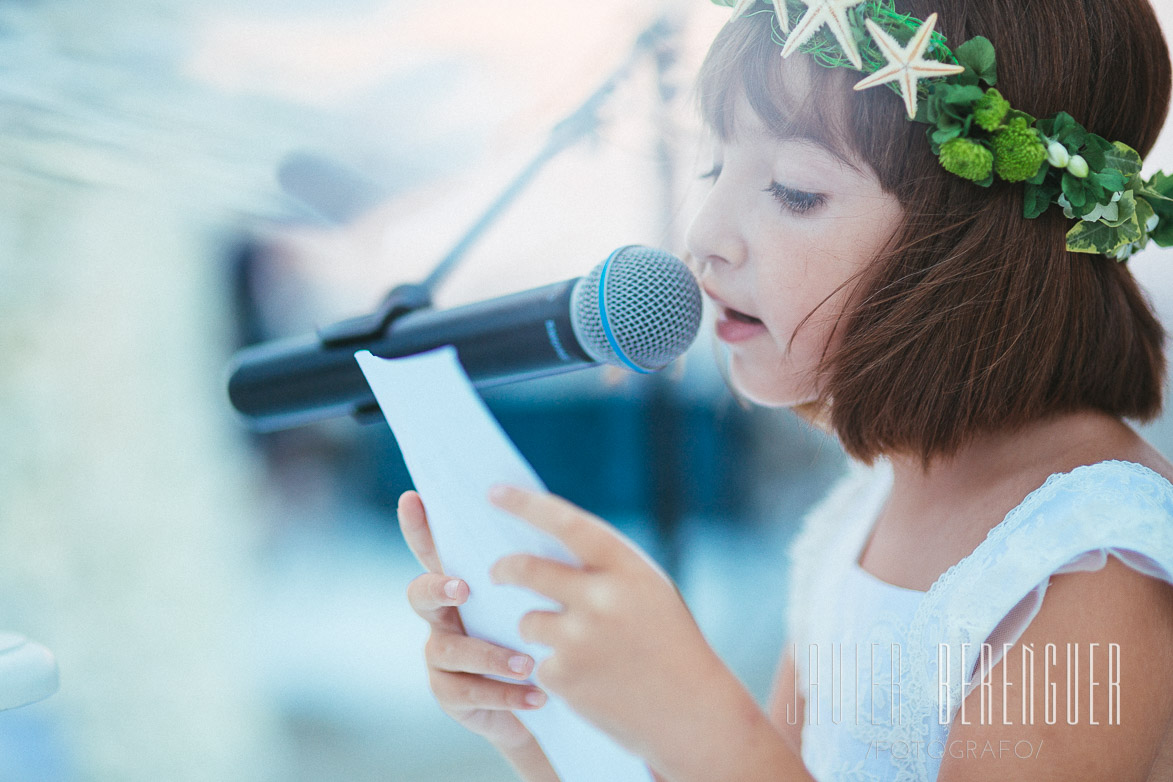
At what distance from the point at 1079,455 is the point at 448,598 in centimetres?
53

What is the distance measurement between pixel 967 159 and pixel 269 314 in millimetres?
1196

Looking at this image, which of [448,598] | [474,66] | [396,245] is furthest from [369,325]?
[474,66]

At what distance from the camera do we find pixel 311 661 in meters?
1.59

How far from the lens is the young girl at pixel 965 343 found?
0.58m

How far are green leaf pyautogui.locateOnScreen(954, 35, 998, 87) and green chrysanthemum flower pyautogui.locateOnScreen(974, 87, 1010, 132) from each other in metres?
0.01

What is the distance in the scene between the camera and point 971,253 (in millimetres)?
672

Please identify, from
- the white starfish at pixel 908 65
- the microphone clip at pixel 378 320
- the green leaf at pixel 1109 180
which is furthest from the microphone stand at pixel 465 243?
the green leaf at pixel 1109 180

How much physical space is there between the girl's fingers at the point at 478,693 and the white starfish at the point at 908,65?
537 millimetres

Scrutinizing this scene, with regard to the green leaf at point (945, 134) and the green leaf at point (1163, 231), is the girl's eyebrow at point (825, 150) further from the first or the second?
the green leaf at point (1163, 231)

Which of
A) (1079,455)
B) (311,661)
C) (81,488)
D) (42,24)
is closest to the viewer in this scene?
(1079,455)

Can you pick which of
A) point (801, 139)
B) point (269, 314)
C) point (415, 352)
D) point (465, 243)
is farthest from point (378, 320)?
point (269, 314)

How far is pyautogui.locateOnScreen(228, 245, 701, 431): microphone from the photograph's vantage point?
547 millimetres

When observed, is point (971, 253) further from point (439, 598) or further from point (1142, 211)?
point (439, 598)

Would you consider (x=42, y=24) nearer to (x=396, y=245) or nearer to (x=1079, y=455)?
(x=396, y=245)
